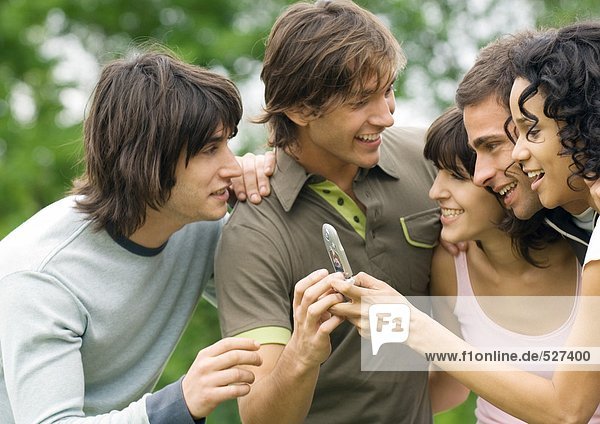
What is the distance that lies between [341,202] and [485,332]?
2.22ft

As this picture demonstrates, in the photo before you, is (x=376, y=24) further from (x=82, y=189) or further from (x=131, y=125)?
(x=82, y=189)

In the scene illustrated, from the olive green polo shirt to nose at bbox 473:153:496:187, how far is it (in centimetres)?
41

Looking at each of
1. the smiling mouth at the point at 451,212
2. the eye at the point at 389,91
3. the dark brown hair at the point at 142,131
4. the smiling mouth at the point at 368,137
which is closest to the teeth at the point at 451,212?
the smiling mouth at the point at 451,212

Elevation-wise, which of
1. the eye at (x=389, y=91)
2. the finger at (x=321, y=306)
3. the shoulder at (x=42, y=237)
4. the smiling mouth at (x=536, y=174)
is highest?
the eye at (x=389, y=91)

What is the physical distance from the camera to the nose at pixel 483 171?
3.38m

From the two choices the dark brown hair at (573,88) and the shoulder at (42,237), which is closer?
the dark brown hair at (573,88)

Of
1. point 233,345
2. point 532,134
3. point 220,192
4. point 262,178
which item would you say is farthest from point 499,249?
point 233,345

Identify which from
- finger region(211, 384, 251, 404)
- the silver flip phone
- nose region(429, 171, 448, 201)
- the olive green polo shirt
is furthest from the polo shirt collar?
finger region(211, 384, 251, 404)

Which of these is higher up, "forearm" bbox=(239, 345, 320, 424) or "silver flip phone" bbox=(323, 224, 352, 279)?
"silver flip phone" bbox=(323, 224, 352, 279)

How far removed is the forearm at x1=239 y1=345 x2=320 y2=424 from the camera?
3225 millimetres

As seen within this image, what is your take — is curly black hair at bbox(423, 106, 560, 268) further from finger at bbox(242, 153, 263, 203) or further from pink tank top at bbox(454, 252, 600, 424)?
finger at bbox(242, 153, 263, 203)

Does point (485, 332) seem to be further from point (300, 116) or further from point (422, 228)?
point (300, 116)

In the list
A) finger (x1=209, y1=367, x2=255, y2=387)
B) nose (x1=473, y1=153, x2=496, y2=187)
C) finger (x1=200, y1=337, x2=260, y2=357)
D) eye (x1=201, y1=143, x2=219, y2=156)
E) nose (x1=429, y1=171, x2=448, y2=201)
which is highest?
eye (x1=201, y1=143, x2=219, y2=156)

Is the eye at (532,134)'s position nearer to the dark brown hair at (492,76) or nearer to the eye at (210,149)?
the dark brown hair at (492,76)
